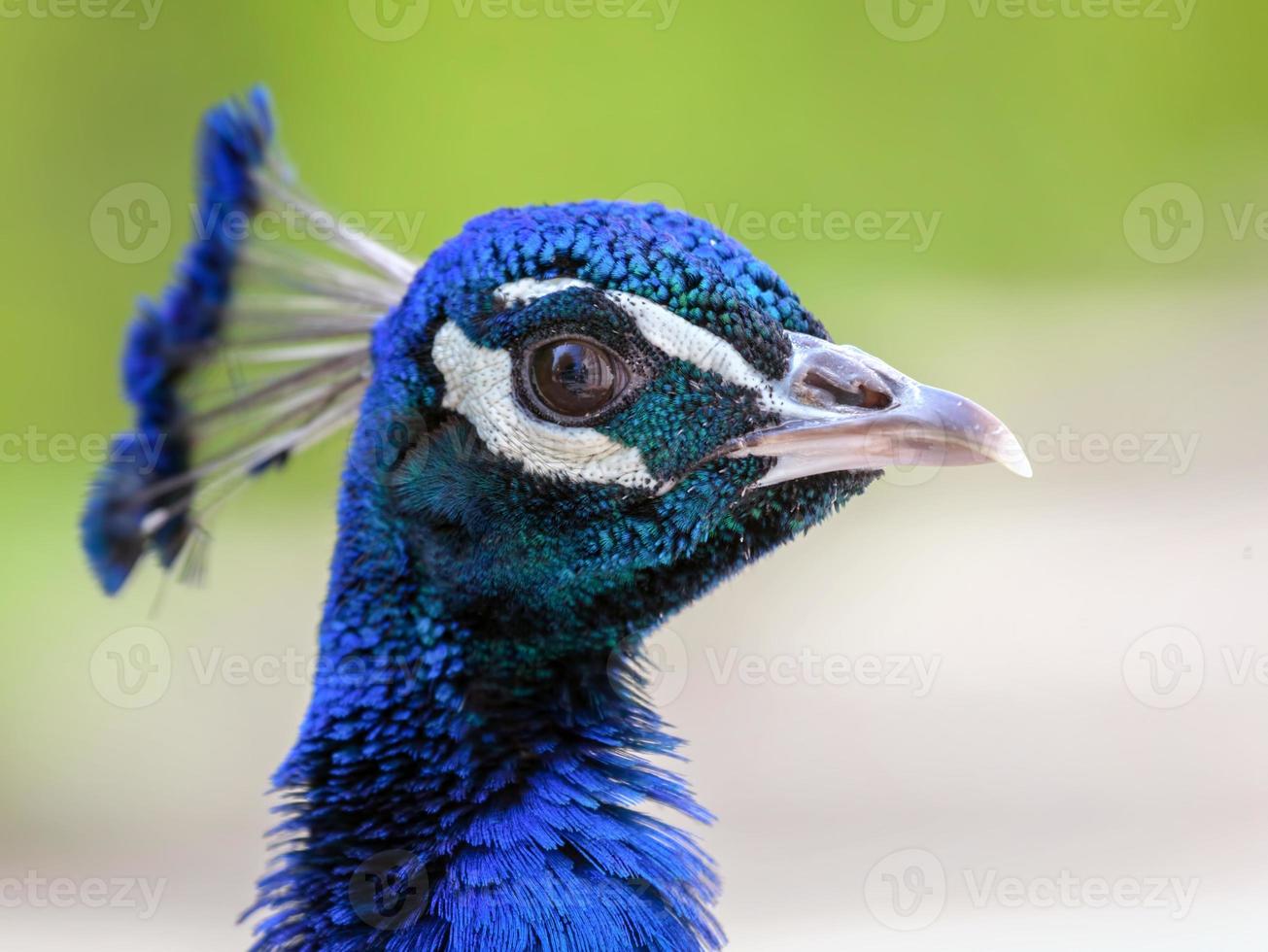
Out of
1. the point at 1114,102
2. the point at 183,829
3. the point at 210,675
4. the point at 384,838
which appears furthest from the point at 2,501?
the point at 1114,102

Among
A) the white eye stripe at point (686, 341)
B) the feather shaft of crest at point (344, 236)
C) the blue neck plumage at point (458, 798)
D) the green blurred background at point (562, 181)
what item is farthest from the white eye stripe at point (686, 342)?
the green blurred background at point (562, 181)

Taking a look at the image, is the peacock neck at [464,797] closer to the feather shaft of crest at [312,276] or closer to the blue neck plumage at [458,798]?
the blue neck plumage at [458,798]

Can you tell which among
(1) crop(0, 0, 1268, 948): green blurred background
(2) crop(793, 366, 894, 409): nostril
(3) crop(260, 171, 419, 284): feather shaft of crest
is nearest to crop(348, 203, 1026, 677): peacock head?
(2) crop(793, 366, 894, 409): nostril

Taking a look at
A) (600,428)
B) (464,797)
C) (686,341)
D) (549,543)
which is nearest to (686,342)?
(686,341)

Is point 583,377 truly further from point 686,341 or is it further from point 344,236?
point 344,236

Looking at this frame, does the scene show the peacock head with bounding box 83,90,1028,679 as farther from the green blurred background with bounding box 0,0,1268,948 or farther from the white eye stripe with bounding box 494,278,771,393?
the green blurred background with bounding box 0,0,1268,948

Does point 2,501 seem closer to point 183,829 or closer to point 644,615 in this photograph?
point 183,829
